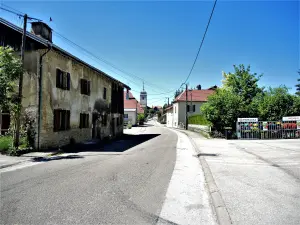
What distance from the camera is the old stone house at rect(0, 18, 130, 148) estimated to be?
40.8 feet

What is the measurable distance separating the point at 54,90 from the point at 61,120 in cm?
208

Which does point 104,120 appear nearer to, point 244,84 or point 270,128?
point 270,128

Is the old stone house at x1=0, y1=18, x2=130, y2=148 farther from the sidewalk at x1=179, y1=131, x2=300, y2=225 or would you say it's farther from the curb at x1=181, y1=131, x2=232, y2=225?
the curb at x1=181, y1=131, x2=232, y2=225

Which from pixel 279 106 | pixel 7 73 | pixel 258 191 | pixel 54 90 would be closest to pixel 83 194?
pixel 258 191

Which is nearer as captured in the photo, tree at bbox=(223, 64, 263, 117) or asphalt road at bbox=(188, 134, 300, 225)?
asphalt road at bbox=(188, 134, 300, 225)

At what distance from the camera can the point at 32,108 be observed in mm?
12438

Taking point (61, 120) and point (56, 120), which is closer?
point (56, 120)

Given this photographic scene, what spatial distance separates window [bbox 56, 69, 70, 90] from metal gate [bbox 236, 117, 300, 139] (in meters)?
15.0

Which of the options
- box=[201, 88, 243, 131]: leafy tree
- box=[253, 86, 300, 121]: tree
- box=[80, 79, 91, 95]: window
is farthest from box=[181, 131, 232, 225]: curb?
box=[253, 86, 300, 121]: tree

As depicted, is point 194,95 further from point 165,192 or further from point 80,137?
point 165,192

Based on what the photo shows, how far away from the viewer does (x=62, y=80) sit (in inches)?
564

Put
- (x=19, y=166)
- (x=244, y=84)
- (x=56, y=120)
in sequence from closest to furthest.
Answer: (x=19, y=166)
(x=56, y=120)
(x=244, y=84)

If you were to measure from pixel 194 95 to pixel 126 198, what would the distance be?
45758 millimetres

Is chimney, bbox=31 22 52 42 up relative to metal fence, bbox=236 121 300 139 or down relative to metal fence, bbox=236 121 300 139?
up
